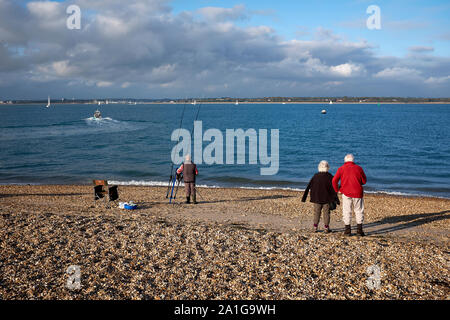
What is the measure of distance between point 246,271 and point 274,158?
2593cm

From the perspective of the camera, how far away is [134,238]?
7633 mm

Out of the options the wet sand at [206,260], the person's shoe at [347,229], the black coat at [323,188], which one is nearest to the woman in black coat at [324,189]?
the black coat at [323,188]

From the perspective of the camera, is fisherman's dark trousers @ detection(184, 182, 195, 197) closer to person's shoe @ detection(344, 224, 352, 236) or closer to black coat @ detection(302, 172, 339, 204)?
black coat @ detection(302, 172, 339, 204)

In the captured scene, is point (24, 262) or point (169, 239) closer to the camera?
point (24, 262)

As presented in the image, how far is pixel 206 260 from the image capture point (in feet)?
21.1

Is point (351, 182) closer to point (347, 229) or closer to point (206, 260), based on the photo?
point (347, 229)

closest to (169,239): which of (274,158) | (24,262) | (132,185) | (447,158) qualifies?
(24,262)

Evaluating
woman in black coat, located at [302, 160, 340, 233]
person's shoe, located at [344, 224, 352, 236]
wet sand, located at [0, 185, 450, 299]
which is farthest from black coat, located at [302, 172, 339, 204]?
wet sand, located at [0, 185, 450, 299]

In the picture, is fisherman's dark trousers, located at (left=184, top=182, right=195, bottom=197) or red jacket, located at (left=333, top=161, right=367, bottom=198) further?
fisherman's dark trousers, located at (left=184, top=182, right=195, bottom=197)

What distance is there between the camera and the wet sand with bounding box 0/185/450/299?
5.22 m

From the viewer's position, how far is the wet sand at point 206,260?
17.1 ft

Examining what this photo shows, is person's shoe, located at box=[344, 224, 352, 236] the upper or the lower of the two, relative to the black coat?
lower
